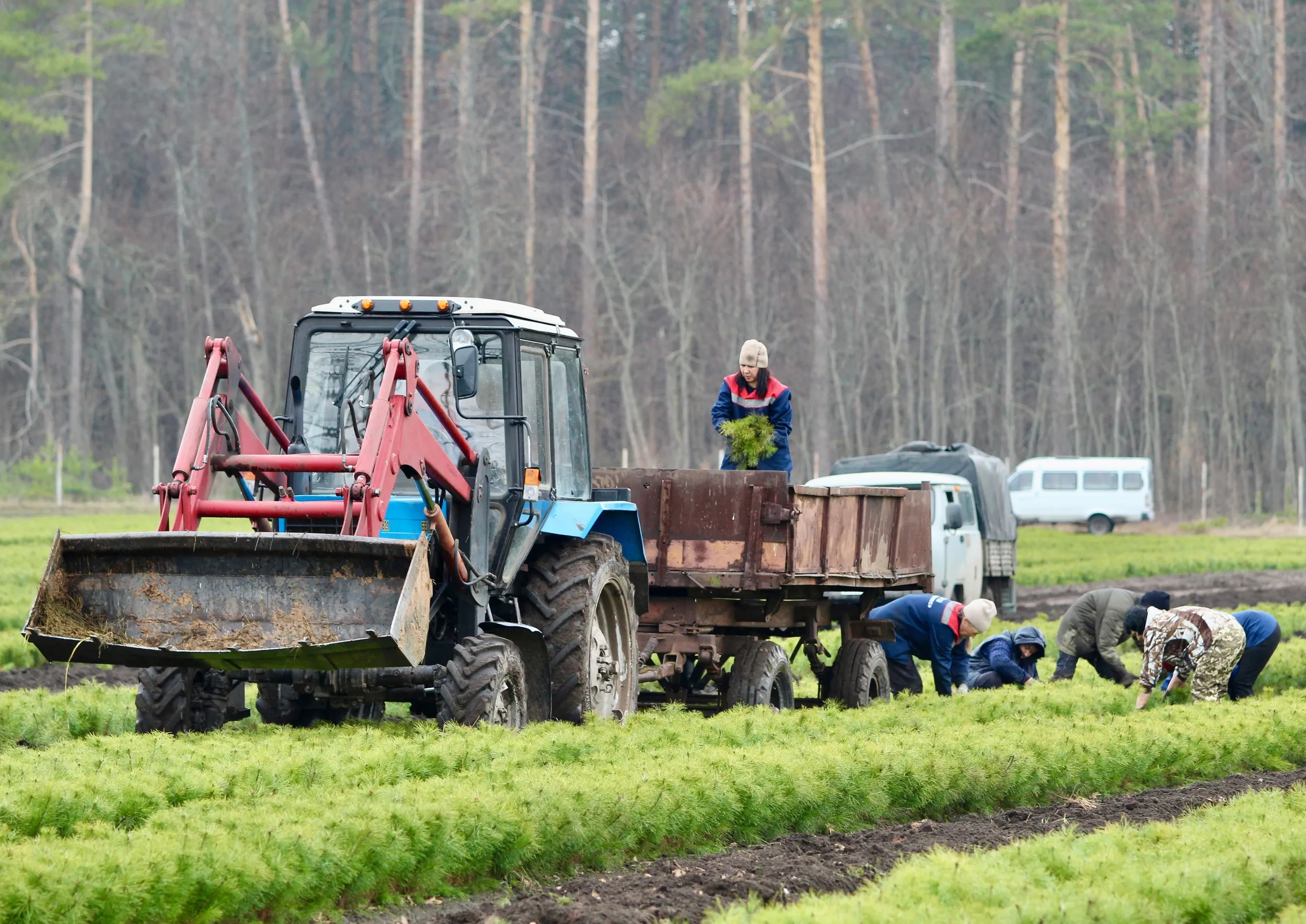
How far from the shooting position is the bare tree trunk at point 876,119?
56.2 meters

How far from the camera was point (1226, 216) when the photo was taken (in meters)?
53.4

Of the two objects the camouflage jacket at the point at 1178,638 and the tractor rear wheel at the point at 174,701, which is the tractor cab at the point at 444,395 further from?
the camouflage jacket at the point at 1178,638

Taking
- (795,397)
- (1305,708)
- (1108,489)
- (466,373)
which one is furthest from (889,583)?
(795,397)

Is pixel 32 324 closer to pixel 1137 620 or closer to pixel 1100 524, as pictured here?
pixel 1100 524

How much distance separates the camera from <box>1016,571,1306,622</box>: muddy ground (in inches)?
1052

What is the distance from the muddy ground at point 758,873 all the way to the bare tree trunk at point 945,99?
42718 mm

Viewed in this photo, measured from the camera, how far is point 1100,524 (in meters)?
49.4

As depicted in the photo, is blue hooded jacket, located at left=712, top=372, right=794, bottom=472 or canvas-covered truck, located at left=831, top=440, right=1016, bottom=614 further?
canvas-covered truck, located at left=831, top=440, right=1016, bottom=614

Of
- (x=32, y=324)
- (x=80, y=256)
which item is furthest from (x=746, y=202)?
(x=32, y=324)

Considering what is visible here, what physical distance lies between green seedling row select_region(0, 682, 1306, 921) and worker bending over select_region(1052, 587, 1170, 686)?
121 inches

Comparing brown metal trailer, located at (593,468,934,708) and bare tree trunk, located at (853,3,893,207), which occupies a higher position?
bare tree trunk, located at (853,3,893,207)

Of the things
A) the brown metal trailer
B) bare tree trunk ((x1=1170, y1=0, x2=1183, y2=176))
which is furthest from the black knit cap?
bare tree trunk ((x1=1170, y1=0, x2=1183, y2=176))

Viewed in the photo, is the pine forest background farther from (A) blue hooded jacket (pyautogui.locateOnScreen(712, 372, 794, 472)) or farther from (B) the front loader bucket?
(B) the front loader bucket

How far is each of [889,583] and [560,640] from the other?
4516 mm
